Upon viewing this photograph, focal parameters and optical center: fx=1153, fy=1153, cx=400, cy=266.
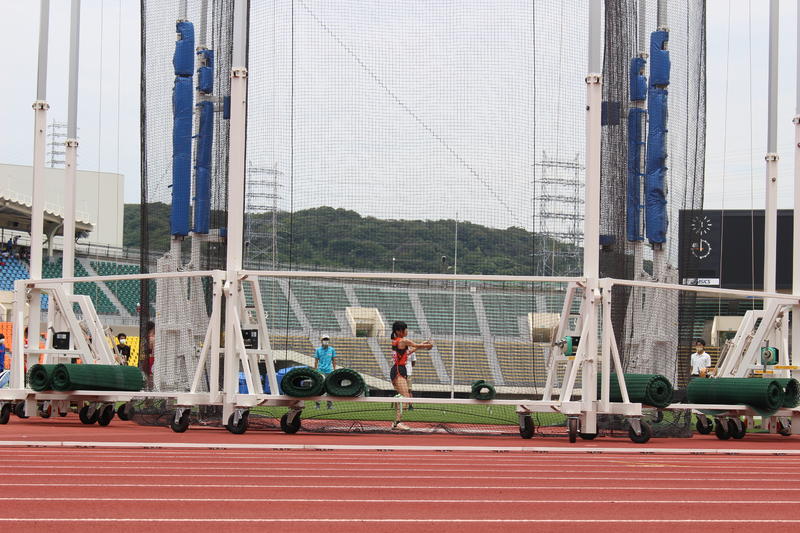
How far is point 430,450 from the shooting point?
32.0ft

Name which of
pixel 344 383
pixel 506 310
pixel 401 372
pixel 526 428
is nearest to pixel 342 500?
pixel 344 383

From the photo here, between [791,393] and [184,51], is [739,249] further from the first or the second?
[184,51]

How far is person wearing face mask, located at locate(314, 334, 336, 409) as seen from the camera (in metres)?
13.9

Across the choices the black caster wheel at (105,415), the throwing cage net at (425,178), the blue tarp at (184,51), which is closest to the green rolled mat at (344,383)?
the throwing cage net at (425,178)

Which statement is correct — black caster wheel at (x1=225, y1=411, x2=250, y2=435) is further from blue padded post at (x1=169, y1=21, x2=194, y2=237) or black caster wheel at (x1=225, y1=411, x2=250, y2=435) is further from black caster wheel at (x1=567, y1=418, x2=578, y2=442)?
black caster wheel at (x1=567, y1=418, x2=578, y2=442)

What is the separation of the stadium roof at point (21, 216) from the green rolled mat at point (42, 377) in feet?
116

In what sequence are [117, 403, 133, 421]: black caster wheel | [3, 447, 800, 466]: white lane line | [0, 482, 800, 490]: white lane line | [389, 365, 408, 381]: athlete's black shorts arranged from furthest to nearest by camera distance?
[117, 403, 133, 421]: black caster wheel → [389, 365, 408, 381]: athlete's black shorts → [3, 447, 800, 466]: white lane line → [0, 482, 800, 490]: white lane line

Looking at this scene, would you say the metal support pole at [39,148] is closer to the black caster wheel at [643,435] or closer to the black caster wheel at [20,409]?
the black caster wheel at [20,409]

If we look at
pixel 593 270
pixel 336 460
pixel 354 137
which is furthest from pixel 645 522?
pixel 354 137

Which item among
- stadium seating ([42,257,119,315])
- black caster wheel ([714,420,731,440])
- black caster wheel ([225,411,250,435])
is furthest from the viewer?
stadium seating ([42,257,119,315])

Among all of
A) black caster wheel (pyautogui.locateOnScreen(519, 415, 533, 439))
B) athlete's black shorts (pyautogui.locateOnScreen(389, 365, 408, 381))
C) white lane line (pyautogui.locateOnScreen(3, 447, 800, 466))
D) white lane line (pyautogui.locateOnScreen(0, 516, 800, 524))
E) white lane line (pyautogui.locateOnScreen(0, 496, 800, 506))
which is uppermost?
athlete's black shorts (pyautogui.locateOnScreen(389, 365, 408, 381))

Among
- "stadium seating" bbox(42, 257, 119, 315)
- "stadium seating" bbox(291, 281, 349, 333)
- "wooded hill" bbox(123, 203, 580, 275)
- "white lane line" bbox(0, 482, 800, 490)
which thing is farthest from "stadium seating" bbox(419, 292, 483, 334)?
"stadium seating" bbox(42, 257, 119, 315)

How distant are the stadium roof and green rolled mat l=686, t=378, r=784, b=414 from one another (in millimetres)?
38698

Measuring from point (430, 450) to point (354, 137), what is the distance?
4596 mm
